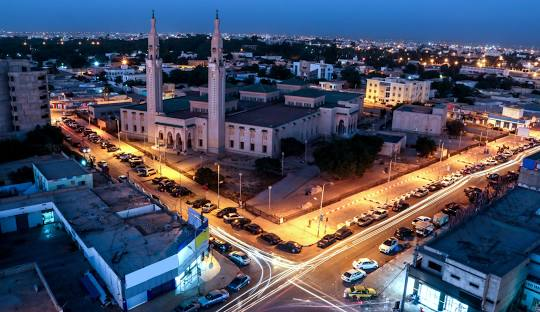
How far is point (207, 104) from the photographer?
5259cm

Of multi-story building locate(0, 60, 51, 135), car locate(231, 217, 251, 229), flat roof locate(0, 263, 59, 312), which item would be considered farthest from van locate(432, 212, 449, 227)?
multi-story building locate(0, 60, 51, 135)

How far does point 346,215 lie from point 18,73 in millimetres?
36145

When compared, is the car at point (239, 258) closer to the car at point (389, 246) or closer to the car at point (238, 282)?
the car at point (238, 282)

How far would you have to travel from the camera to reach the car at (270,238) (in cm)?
2850

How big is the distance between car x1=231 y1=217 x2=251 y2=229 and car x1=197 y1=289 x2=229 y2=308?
26.6ft

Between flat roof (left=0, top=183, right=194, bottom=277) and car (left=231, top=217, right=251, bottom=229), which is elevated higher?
flat roof (left=0, top=183, right=194, bottom=277)

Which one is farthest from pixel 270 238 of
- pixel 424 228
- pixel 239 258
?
pixel 424 228

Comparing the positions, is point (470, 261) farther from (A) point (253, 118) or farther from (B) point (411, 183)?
(A) point (253, 118)

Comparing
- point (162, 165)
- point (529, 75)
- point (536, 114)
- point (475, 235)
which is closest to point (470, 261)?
point (475, 235)

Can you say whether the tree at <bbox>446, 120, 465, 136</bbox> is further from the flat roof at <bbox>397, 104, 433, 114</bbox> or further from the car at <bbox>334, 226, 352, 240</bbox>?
the car at <bbox>334, 226, 352, 240</bbox>

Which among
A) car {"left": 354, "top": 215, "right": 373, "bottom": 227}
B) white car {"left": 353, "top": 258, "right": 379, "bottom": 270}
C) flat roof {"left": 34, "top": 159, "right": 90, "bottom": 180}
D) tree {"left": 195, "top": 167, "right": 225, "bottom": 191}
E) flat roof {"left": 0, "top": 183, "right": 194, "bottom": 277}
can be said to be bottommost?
white car {"left": 353, "top": 258, "right": 379, "bottom": 270}

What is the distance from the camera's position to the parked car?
29433 millimetres

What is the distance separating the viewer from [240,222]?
102 feet

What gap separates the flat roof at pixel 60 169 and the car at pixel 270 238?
1435cm
